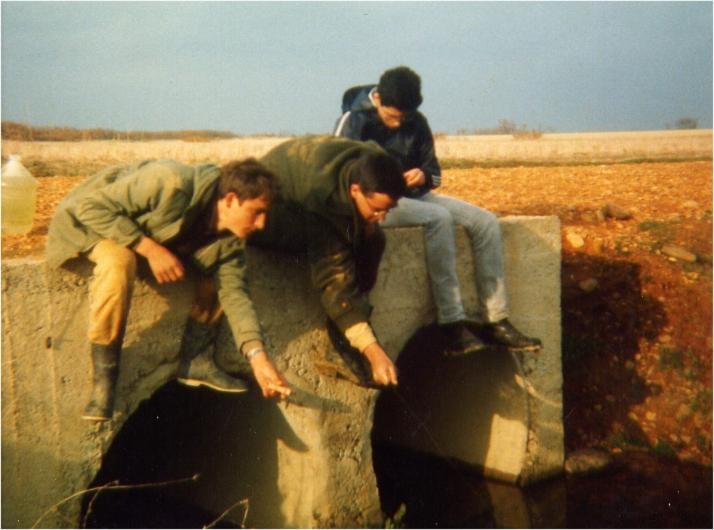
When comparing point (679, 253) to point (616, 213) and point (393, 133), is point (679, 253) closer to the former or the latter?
point (616, 213)

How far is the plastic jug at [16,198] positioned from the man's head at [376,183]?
2.78 meters

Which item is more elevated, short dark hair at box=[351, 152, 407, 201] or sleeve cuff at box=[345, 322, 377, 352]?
short dark hair at box=[351, 152, 407, 201]

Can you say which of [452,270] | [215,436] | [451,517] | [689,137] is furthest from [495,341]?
[689,137]

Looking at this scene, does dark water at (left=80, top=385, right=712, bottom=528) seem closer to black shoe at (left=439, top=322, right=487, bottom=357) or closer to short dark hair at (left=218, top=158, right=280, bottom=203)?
black shoe at (left=439, top=322, right=487, bottom=357)

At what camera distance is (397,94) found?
5.47m

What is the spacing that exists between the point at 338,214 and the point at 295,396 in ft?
4.58

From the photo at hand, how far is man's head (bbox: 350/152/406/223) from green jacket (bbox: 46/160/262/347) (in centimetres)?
68

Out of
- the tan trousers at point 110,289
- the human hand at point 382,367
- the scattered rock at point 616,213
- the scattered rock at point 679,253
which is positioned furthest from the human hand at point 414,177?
the scattered rock at point 616,213

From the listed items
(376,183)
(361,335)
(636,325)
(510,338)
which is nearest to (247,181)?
(376,183)

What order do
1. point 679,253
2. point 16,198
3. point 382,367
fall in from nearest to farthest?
point 382,367, point 16,198, point 679,253

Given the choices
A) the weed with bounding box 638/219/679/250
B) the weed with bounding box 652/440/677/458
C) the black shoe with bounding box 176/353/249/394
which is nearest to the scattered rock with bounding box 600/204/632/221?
the weed with bounding box 638/219/679/250

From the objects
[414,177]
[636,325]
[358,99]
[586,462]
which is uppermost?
[358,99]

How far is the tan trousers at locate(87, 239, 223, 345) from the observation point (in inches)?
163

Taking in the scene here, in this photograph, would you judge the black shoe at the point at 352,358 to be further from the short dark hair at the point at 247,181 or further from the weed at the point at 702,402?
the weed at the point at 702,402
